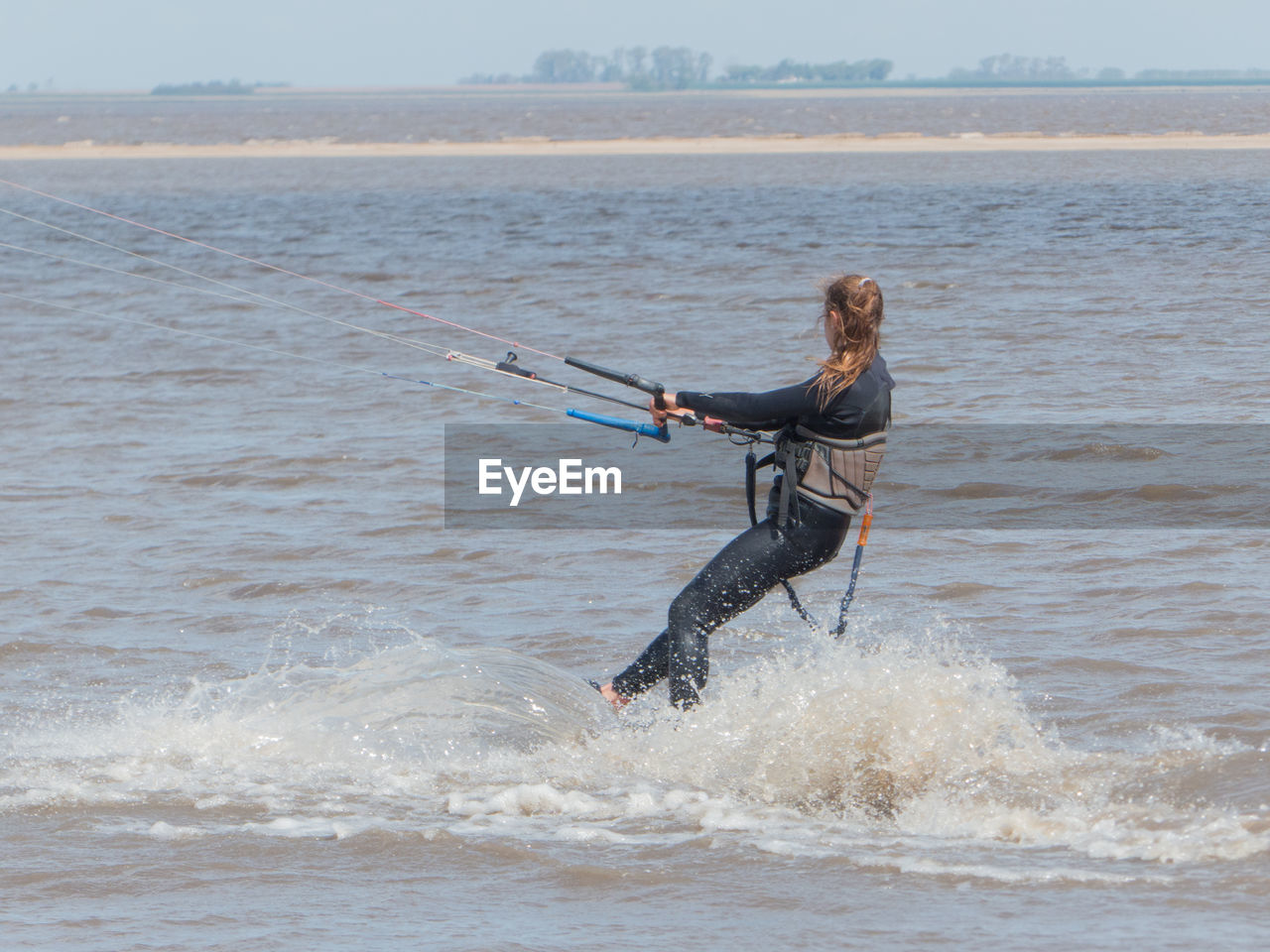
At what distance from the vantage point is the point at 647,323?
63.8ft

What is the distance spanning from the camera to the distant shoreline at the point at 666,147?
6431 cm

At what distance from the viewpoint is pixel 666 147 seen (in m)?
73.8

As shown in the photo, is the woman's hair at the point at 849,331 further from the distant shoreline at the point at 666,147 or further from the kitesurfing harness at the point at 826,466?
the distant shoreline at the point at 666,147

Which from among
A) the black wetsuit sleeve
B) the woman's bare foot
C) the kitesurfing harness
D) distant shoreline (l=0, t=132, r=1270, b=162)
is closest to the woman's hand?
the black wetsuit sleeve

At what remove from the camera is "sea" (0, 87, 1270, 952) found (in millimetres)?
4816

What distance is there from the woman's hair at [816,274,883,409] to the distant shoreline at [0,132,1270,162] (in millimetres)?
58309

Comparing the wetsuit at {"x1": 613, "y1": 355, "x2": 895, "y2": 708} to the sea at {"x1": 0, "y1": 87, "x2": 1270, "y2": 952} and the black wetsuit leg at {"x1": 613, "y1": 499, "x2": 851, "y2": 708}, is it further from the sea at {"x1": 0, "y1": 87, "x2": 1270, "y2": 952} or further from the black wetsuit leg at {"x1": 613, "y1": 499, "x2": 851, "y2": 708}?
the sea at {"x1": 0, "y1": 87, "x2": 1270, "y2": 952}

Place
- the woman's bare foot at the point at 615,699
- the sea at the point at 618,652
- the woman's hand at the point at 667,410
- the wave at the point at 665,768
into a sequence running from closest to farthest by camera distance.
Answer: the sea at the point at 618,652 < the wave at the point at 665,768 < the woman's hand at the point at 667,410 < the woman's bare foot at the point at 615,699

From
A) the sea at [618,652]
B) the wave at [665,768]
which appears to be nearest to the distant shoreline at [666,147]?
the sea at [618,652]

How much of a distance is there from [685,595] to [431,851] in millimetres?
1370

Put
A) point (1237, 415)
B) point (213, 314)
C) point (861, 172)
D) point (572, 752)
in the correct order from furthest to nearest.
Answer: point (861, 172), point (213, 314), point (1237, 415), point (572, 752)

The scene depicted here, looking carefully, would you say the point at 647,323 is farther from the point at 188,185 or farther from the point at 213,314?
the point at 188,185

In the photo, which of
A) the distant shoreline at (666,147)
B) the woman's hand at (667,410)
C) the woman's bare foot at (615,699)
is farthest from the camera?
the distant shoreline at (666,147)

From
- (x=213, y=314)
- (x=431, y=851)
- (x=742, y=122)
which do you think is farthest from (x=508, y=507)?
(x=742, y=122)
